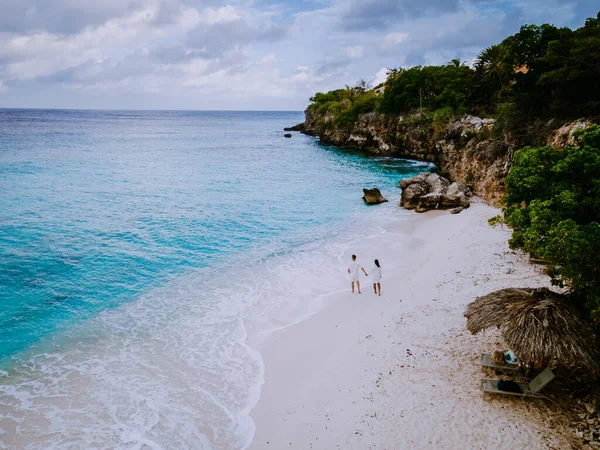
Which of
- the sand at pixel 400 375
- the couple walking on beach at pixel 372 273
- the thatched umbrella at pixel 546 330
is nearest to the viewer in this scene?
the thatched umbrella at pixel 546 330

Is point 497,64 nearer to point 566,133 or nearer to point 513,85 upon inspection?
point 513,85

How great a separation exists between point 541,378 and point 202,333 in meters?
10.5

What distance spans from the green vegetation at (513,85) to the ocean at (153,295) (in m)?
12.1

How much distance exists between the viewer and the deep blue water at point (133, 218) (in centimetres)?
1675

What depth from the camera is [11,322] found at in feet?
47.5

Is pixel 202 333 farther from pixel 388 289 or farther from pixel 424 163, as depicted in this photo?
pixel 424 163

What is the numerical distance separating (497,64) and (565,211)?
4141 cm

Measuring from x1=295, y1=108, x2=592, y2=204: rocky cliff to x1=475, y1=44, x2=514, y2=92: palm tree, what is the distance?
5597 millimetres

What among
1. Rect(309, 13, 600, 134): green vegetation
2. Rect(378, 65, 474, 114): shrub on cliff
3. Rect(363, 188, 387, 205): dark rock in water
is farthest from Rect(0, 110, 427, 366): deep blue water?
Rect(309, 13, 600, 134): green vegetation

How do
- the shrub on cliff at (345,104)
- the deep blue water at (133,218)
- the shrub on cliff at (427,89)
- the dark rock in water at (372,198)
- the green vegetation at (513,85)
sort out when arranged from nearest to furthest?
the deep blue water at (133,218)
the green vegetation at (513,85)
the dark rock in water at (372,198)
the shrub on cliff at (427,89)
the shrub on cliff at (345,104)

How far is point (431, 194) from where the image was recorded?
29344 millimetres

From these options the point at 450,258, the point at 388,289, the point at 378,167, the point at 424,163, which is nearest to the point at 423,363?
the point at 388,289

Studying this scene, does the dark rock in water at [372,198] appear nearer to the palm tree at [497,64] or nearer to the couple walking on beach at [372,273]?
the couple walking on beach at [372,273]

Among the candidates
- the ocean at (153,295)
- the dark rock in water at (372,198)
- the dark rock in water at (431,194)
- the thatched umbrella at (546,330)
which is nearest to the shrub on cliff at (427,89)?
the ocean at (153,295)
